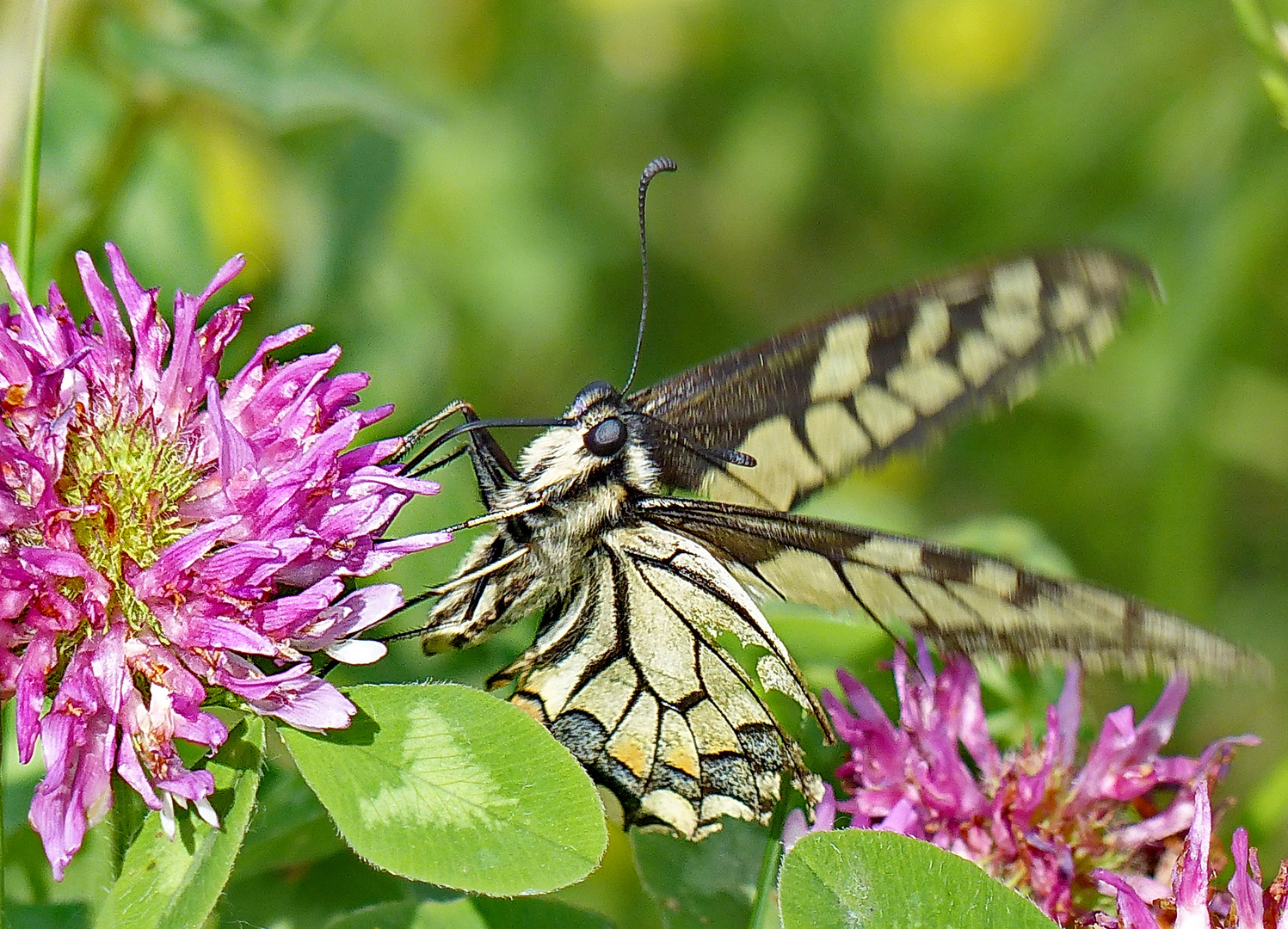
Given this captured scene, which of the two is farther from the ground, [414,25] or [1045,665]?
[414,25]

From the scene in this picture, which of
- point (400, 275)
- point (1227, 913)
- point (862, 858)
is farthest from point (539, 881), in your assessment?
point (400, 275)

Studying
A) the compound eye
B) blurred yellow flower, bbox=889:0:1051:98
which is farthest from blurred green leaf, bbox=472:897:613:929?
blurred yellow flower, bbox=889:0:1051:98

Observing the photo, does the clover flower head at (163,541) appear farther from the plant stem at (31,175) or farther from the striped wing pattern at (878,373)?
the striped wing pattern at (878,373)

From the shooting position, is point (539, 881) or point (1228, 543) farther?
point (1228, 543)

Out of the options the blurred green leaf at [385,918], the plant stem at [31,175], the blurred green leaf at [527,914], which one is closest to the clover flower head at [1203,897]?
the blurred green leaf at [527,914]

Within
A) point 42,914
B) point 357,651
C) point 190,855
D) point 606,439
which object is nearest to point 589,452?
point 606,439

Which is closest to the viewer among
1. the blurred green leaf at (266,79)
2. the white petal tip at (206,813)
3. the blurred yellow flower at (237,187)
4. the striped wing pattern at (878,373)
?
the white petal tip at (206,813)

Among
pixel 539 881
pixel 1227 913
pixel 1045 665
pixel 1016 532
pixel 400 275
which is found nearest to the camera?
pixel 539 881

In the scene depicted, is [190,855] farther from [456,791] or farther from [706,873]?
[706,873]

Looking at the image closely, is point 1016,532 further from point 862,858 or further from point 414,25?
point 414,25
